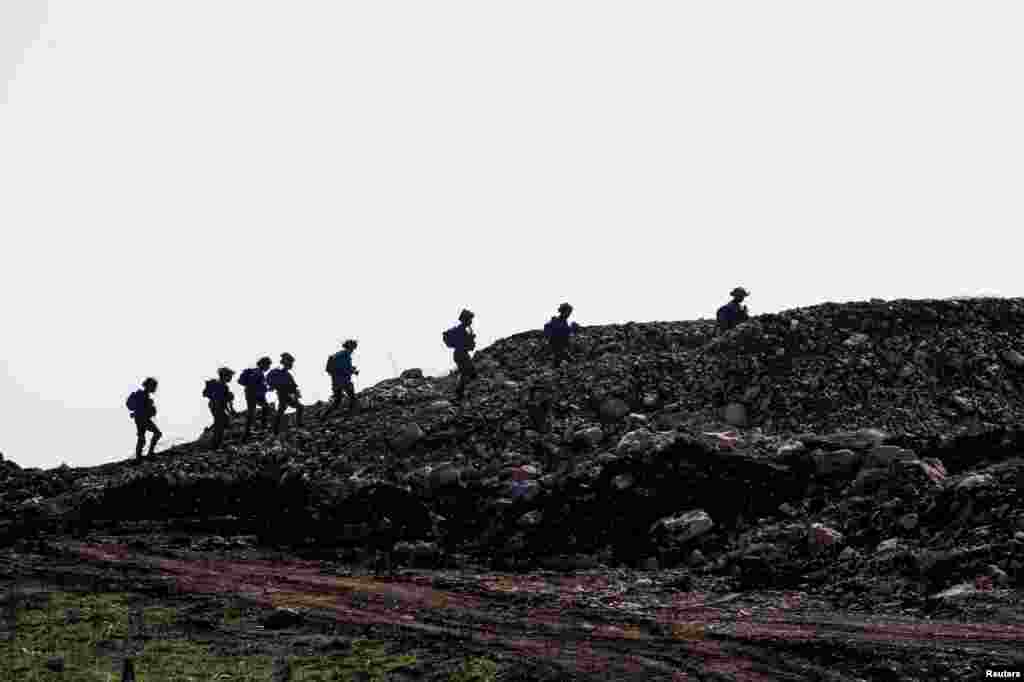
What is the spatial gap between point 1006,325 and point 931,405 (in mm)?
3946

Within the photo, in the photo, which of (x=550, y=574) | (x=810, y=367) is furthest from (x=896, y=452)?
(x=550, y=574)

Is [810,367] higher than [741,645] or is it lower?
higher

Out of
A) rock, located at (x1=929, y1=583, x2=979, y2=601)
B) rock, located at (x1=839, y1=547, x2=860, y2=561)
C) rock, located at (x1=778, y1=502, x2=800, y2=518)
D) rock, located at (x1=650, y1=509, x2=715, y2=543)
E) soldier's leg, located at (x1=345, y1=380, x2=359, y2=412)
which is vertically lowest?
rock, located at (x1=929, y1=583, x2=979, y2=601)

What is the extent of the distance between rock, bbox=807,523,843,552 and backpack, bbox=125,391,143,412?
47.6ft

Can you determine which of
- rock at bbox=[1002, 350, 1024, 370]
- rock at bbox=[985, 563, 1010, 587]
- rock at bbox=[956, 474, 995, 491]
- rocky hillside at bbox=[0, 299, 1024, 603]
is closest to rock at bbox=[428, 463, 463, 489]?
rocky hillside at bbox=[0, 299, 1024, 603]

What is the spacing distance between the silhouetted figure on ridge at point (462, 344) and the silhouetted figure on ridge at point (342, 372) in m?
2.17

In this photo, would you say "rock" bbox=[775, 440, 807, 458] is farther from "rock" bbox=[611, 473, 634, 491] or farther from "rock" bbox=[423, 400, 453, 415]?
"rock" bbox=[423, 400, 453, 415]

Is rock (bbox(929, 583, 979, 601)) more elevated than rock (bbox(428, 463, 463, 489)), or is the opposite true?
rock (bbox(428, 463, 463, 489))

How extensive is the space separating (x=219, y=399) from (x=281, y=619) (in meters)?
11.2

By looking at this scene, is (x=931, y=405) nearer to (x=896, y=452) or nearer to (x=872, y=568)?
(x=896, y=452)

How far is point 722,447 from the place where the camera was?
1639 centimetres

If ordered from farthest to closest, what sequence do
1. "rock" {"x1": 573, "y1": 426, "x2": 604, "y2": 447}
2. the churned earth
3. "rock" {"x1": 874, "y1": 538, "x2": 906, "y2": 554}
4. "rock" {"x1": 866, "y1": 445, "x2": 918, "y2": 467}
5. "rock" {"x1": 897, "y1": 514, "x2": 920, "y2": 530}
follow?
"rock" {"x1": 573, "y1": 426, "x2": 604, "y2": 447}, "rock" {"x1": 866, "y1": 445, "x2": 918, "y2": 467}, "rock" {"x1": 897, "y1": 514, "x2": 920, "y2": 530}, "rock" {"x1": 874, "y1": 538, "x2": 906, "y2": 554}, the churned earth

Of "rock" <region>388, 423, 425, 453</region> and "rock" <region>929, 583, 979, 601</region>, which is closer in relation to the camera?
"rock" <region>929, 583, 979, 601</region>

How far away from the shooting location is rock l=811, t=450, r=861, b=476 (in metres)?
15.5
